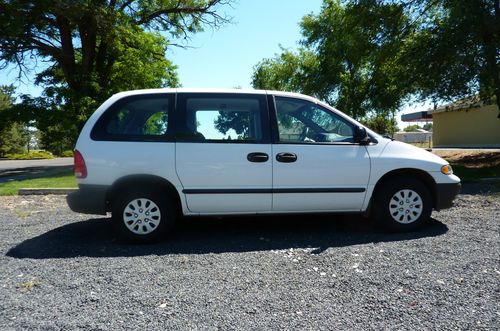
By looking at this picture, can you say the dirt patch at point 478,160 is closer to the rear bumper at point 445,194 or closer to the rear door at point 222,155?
the rear bumper at point 445,194

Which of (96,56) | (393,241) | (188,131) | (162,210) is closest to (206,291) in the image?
(162,210)

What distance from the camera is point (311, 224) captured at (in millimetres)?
6422

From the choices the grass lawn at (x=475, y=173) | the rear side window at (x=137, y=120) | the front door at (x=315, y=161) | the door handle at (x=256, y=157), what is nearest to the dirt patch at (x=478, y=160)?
the grass lawn at (x=475, y=173)

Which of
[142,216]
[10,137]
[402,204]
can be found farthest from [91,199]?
[10,137]

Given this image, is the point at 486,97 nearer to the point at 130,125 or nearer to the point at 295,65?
the point at 130,125

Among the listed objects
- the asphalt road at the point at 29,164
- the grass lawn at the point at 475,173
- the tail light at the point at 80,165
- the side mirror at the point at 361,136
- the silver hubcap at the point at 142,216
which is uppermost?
the side mirror at the point at 361,136

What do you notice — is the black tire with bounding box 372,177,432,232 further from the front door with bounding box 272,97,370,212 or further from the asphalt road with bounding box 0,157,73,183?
the asphalt road with bounding box 0,157,73,183

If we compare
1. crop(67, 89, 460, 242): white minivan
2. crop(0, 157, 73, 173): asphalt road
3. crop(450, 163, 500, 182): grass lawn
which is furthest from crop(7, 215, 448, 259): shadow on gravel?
crop(0, 157, 73, 173): asphalt road

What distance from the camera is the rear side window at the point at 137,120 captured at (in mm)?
5398

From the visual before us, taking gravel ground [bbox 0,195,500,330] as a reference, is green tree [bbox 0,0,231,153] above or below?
above

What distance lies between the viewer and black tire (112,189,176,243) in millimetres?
5375

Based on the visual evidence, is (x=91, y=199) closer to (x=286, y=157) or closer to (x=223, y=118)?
(x=223, y=118)

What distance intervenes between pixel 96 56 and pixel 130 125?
17.9m

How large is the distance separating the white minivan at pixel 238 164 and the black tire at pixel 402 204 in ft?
0.04
